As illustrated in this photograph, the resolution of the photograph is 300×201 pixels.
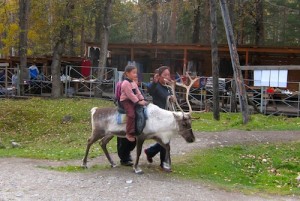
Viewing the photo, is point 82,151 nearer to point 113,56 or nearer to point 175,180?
point 175,180

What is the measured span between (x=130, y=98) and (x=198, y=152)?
3285mm

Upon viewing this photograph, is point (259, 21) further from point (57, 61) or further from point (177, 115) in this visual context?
point (177, 115)

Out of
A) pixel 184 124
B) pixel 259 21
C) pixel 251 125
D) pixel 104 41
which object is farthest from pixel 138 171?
pixel 259 21

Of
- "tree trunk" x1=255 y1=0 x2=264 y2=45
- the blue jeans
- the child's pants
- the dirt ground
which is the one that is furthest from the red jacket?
"tree trunk" x1=255 y1=0 x2=264 y2=45

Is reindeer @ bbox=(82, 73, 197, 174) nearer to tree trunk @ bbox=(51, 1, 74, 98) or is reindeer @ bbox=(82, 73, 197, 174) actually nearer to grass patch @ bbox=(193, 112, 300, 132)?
grass patch @ bbox=(193, 112, 300, 132)

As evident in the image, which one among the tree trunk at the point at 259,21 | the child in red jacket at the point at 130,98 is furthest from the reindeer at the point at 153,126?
the tree trunk at the point at 259,21

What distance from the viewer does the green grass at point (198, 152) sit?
8.98 m

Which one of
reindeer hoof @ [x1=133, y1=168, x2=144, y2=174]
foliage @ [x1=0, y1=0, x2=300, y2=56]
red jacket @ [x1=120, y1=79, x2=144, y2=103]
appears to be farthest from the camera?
foliage @ [x1=0, y1=0, x2=300, y2=56]

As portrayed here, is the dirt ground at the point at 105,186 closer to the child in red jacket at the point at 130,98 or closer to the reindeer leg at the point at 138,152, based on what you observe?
the reindeer leg at the point at 138,152

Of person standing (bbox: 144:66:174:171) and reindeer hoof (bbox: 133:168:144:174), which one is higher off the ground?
person standing (bbox: 144:66:174:171)

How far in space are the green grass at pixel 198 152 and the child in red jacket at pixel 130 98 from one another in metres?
1.15

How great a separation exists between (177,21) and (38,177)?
34.7 meters

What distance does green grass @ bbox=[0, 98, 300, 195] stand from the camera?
8.98m

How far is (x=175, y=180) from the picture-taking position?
801 centimetres
